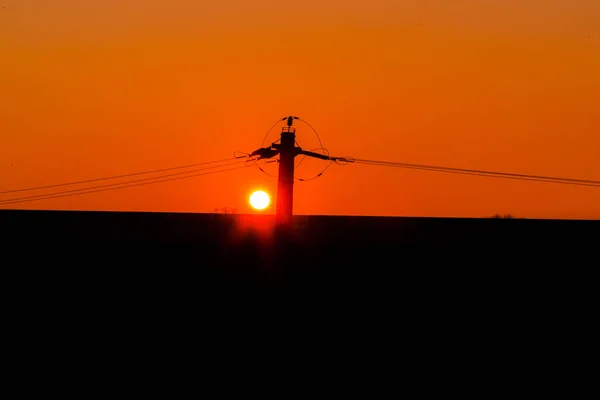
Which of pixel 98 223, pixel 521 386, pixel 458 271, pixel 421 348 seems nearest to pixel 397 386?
pixel 421 348

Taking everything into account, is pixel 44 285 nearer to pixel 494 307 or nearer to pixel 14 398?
pixel 14 398

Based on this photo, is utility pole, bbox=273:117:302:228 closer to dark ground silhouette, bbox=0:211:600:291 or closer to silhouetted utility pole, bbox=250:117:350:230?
silhouetted utility pole, bbox=250:117:350:230

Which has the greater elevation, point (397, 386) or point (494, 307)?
point (494, 307)

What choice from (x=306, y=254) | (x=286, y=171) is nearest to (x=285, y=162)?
(x=286, y=171)

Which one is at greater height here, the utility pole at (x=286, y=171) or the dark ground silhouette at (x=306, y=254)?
the utility pole at (x=286, y=171)

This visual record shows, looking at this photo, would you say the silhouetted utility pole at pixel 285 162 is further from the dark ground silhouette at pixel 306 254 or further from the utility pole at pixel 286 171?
the dark ground silhouette at pixel 306 254

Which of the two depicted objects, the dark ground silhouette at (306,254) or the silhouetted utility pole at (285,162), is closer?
the dark ground silhouette at (306,254)

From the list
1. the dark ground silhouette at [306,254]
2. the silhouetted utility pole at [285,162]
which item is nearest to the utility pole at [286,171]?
the silhouetted utility pole at [285,162]

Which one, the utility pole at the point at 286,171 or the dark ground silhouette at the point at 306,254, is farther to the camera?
the utility pole at the point at 286,171

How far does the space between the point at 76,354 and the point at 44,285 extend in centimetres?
173

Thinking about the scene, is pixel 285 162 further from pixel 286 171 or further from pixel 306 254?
pixel 306 254

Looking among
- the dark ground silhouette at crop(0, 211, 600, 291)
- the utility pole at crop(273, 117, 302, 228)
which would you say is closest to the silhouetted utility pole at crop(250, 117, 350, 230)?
the utility pole at crop(273, 117, 302, 228)

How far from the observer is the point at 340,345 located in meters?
11.6

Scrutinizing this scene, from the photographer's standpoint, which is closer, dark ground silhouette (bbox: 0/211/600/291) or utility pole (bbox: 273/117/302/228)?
dark ground silhouette (bbox: 0/211/600/291)
